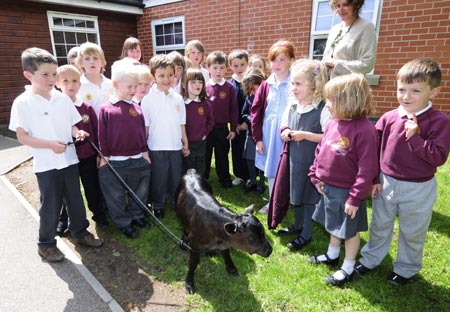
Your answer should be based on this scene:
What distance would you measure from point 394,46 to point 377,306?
672 centimetres

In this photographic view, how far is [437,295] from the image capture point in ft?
9.09

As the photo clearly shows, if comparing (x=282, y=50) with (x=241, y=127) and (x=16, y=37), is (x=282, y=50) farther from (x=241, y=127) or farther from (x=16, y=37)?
(x=16, y=37)

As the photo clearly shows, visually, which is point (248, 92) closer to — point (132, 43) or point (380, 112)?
point (132, 43)

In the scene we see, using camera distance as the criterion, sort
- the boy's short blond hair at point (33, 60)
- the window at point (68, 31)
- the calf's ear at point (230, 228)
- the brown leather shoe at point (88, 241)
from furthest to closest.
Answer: the window at point (68, 31)
the brown leather shoe at point (88, 241)
the boy's short blond hair at point (33, 60)
the calf's ear at point (230, 228)

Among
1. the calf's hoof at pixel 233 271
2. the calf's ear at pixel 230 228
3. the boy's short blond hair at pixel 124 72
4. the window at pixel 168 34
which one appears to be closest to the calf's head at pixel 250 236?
the calf's ear at pixel 230 228

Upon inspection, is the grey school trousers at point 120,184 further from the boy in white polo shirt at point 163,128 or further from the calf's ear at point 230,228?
the calf's ear at point 230,228

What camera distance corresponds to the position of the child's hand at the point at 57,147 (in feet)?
9.67

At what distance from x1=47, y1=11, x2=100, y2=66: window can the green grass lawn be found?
377 inches

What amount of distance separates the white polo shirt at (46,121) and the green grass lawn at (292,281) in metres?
1.34

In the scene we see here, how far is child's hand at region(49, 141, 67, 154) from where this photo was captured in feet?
9.67

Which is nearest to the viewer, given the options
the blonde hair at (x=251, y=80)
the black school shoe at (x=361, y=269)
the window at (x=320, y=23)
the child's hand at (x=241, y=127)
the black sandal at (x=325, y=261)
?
the black school shoe at (x=361, y=269)

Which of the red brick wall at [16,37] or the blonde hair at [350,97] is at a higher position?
the red brick wall at [16,37]

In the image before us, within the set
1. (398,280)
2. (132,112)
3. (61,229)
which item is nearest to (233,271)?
(398,280)

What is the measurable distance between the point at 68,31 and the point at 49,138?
9.65m
